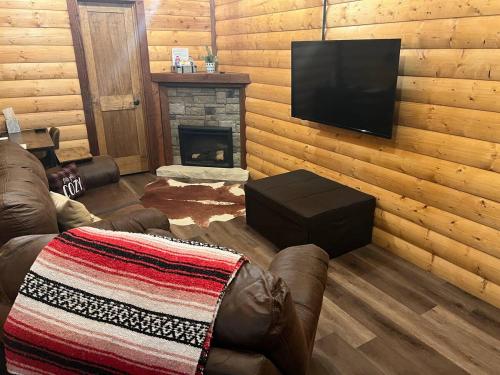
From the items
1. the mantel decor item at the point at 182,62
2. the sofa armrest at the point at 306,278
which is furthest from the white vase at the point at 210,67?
the sofa armrest at the point at 306,278

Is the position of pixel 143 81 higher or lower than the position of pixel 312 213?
higher

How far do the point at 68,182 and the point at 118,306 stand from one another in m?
2.17

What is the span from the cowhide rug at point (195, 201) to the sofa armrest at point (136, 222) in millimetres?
1375

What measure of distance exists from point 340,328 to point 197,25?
13.6 feet

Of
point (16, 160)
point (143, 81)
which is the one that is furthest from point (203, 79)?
point (16, 160)

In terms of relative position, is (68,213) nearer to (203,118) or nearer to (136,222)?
(136,222)

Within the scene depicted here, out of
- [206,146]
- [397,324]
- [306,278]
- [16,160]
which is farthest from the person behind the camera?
[206,146]

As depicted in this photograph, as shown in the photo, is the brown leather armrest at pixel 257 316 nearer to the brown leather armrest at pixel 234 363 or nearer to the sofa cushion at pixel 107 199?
the brown leather armrest at pixel 234 363

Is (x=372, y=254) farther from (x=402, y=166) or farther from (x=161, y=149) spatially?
(x=161, y=149)

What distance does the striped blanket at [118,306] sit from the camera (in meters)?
0.92

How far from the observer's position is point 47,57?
418 cm

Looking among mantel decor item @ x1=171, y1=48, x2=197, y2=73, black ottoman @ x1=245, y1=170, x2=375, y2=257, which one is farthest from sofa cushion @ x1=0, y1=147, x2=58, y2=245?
mantel decor item @ x1=171, y1=48, x2=197, y2=73

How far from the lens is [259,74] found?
4.38 m

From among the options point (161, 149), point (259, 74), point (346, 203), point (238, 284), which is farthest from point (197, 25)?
point (238, 284)
